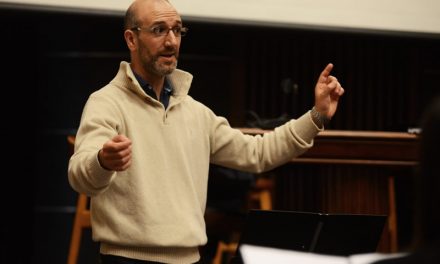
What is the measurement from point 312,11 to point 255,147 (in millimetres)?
1397

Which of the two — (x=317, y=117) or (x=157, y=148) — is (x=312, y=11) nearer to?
(x=317, y=117)

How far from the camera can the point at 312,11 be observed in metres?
3.63

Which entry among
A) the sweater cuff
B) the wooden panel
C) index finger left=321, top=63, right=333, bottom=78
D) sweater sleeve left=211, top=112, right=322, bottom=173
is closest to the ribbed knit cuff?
sweater sleeve left=211, top=112, right=322, bottom=173

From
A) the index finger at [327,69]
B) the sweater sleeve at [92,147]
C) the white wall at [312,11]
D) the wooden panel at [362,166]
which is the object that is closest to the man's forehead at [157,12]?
the sweater sleeve at [92,147]

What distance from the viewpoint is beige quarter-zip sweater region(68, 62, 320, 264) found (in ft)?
6.93

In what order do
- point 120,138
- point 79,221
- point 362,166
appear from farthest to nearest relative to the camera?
point 362,166 < point 79,221 < point 120,138

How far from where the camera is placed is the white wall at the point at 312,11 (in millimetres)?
3443

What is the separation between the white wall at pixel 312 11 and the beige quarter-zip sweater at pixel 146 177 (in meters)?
1.27

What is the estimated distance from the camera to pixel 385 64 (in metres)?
5.28

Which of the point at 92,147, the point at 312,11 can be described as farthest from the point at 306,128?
the point at 312,11

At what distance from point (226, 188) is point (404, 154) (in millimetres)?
1108

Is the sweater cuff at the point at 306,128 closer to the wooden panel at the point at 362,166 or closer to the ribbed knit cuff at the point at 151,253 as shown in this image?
the ribbed knit cuff at the point at 151,253

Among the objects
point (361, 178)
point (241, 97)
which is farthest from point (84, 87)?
point (361, 178)

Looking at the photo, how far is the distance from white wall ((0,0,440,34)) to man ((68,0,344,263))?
1133mm
